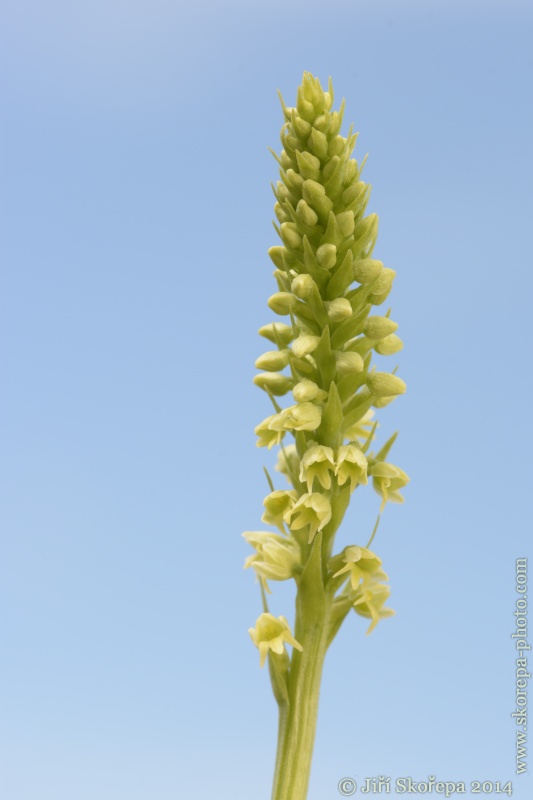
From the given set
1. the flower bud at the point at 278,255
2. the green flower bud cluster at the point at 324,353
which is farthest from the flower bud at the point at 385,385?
the flower bud at the point at 278,255

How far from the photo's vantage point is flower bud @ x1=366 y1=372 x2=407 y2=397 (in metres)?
5.60

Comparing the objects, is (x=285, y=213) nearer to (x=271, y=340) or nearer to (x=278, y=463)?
(x=271, y=340)

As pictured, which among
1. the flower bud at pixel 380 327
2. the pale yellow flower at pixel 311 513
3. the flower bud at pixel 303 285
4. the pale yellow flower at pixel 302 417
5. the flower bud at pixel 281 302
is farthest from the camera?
the flower bud at pixel 281 302

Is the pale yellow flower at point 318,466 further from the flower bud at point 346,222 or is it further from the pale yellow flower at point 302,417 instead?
the flower bud at point 346,222

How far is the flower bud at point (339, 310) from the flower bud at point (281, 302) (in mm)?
307

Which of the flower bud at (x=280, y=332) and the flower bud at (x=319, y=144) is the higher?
the flower bud at (x=319, y=144)

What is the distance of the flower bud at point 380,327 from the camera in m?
5.63

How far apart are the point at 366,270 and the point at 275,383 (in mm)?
899

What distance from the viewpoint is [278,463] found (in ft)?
20.0

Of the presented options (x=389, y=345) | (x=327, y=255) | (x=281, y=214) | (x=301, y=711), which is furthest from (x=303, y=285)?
(x=301, y=711)

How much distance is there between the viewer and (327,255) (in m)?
5.51

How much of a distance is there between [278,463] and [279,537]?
0.58 m

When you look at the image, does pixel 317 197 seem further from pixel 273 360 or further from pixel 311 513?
pixel 311 513

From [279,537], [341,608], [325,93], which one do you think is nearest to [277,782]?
[341,608]
